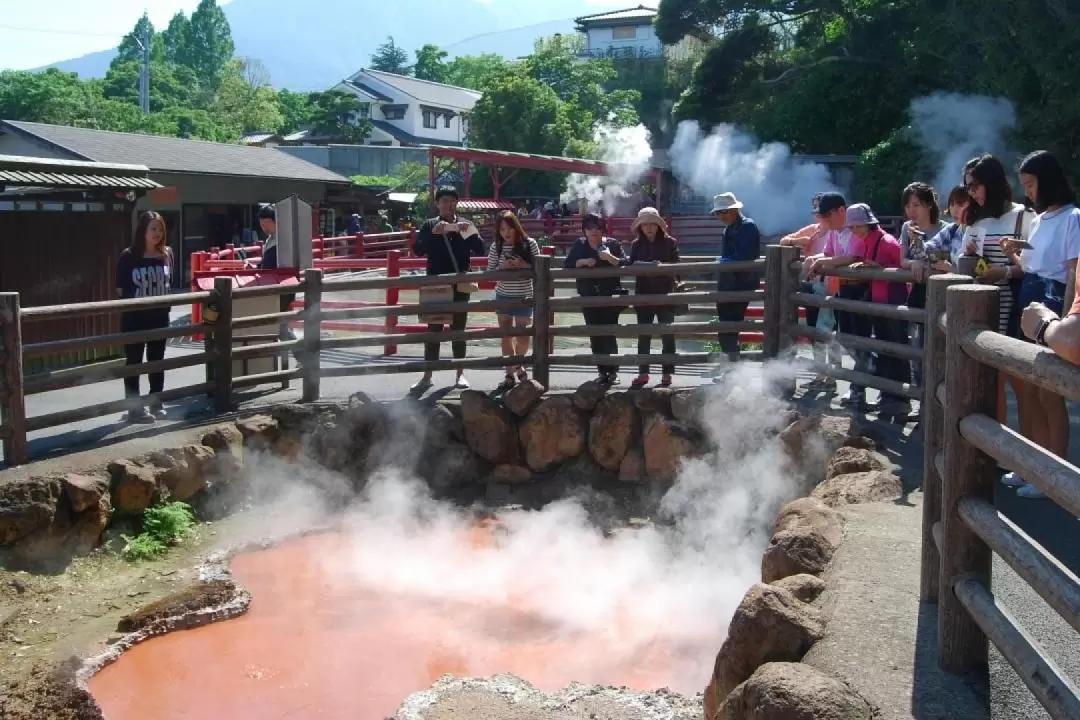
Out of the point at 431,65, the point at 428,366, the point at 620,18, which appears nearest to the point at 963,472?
the point at 428,366

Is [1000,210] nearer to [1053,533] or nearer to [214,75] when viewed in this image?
[1053,533]

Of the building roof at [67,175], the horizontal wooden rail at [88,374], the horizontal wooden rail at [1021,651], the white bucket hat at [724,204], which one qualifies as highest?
the building roof at [67,175]

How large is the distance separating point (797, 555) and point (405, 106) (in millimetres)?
64916

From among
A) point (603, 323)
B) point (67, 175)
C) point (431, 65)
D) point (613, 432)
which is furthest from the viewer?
point (431, 65)

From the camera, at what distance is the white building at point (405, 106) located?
66375 mm

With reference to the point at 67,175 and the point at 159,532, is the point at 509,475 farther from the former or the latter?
the point at 67,175

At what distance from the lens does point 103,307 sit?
6996 mm

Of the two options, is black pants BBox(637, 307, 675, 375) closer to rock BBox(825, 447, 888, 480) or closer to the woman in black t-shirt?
rock BBox(825, 447, 888, 480)

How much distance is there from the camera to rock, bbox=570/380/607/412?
8523 mm

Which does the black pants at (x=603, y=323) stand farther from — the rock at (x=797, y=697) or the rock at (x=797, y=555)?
the rock at (x=797, y=697)

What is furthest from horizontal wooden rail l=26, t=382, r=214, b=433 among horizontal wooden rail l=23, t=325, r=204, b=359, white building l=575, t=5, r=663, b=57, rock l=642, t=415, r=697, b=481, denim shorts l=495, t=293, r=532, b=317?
white building l=575, t=5, r=663, b=57

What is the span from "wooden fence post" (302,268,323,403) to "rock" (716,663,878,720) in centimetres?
576

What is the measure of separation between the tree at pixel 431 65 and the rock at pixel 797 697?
3723 inches

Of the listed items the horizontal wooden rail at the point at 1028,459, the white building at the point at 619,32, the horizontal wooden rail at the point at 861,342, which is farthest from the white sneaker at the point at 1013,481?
the white building at the point at 619,32
